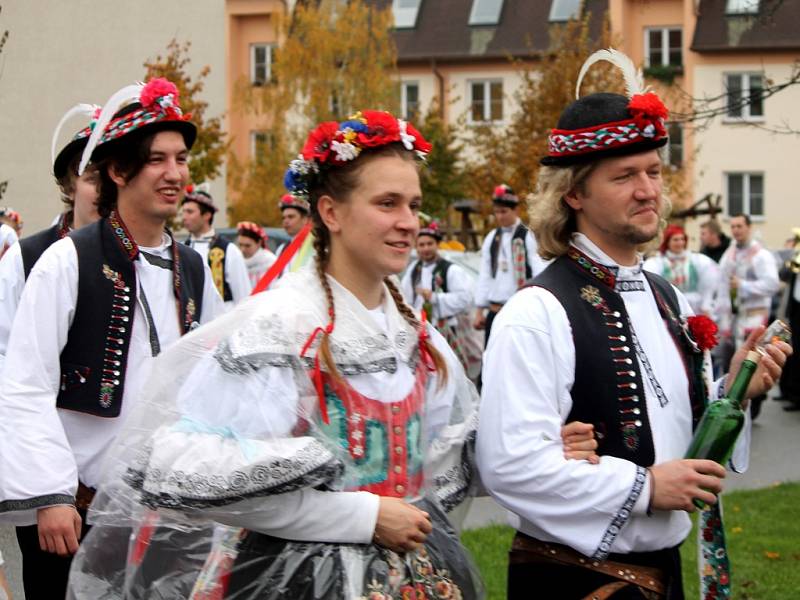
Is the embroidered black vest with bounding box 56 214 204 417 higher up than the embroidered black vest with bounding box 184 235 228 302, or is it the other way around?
the embroidered black vest with bounding box 56 214 204 417

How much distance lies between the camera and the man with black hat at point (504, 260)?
12.9 metres

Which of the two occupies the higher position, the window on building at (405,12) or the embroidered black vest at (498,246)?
the window on building at (405,12)

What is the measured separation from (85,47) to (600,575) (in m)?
17.6

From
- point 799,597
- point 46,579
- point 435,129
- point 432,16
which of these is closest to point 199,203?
point 799,597

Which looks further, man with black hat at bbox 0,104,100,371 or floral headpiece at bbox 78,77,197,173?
man with black hat at bbox 0,104,100,371

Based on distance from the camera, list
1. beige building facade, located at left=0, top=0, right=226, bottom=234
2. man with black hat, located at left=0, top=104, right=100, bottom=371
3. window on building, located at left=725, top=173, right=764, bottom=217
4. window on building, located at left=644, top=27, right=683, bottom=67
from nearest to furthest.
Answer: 1. man with black hat, located at left=0, top=104, right=100, bottom=371
2. beige building facade, located at left=0, top=0, right=226, bottom=234
3. window on building, located at left=725, top=173, right=764, bottom=217
4. window on building, located at left=644, top=27, right=683, bottom=67

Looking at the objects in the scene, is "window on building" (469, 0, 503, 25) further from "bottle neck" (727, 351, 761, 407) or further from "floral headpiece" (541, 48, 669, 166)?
"bottle neck" (727, 351, 761, 407)

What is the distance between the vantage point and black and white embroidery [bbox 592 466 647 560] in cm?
324

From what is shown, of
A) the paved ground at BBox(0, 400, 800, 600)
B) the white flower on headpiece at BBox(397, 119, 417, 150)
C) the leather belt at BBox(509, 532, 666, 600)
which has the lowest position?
the paved ground at BBox(0, 400, 800, 600)

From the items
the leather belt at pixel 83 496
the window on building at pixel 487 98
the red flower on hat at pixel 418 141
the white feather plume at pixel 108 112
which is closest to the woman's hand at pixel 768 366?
the red flower on hat at pixel 418 141

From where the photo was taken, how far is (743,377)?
11.6 feet

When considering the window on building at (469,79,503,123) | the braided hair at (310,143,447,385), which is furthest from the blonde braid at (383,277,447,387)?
the window on building at (469,79,503,123)

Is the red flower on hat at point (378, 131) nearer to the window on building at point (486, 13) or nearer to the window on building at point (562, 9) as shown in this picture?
the window on building at point (562, 9)

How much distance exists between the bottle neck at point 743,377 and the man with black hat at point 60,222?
7.70ft
